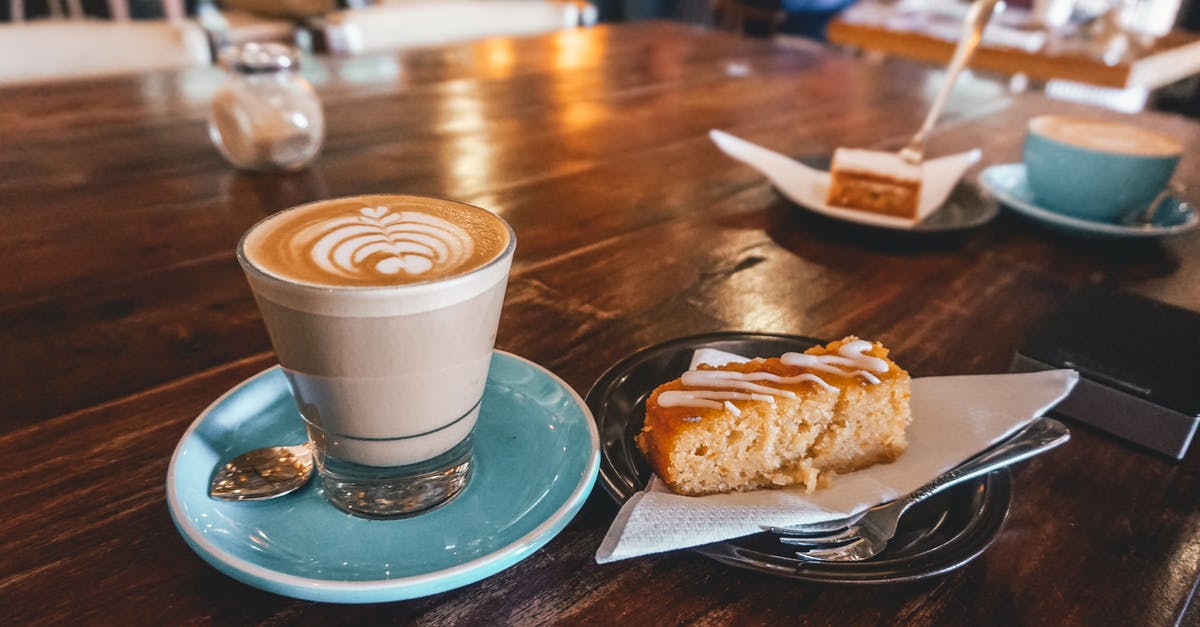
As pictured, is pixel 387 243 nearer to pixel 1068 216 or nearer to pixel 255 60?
pixel 255 60

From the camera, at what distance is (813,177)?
109cm

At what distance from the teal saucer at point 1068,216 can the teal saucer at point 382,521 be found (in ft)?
2.42

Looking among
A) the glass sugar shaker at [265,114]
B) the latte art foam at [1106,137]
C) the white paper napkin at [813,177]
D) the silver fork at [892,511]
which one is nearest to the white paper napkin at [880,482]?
the silver fork at [892,511]

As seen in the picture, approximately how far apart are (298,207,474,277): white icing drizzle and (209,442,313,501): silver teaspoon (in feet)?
0.44

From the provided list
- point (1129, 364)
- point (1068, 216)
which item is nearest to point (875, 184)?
point (1068, 216)

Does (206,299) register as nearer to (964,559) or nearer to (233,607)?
(233,607)

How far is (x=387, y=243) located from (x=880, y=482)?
0.35m

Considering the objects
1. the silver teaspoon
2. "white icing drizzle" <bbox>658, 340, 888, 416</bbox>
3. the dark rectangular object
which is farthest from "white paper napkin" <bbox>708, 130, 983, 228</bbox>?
the silver teaspoon

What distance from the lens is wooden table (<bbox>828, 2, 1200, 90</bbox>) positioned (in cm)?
253

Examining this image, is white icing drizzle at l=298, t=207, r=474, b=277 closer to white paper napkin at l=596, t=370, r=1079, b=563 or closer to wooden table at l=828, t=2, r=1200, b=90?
white paper napkin at l=596, t=370, r=1079, b=563

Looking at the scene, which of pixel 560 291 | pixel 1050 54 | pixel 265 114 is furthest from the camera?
pixel 1050 54

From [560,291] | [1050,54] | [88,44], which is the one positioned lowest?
[88,44]

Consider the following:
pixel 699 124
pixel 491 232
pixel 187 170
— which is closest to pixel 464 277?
pixel 491 232

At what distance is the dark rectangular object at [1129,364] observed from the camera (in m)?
0.58
